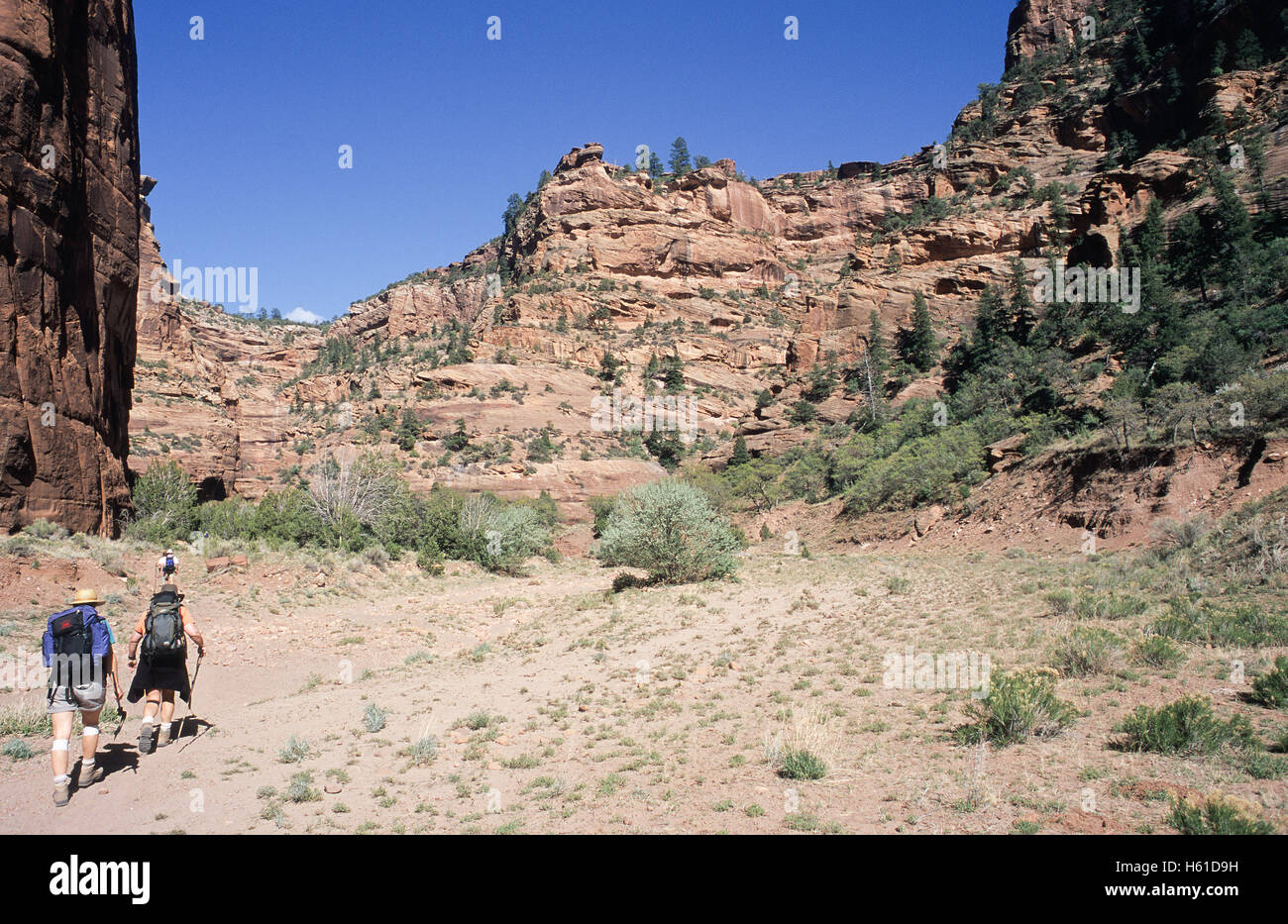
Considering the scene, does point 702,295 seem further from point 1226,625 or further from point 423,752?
point 423,752

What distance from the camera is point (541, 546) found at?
33406 mm

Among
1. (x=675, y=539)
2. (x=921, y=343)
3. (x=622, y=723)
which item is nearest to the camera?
(x=622, y=723)

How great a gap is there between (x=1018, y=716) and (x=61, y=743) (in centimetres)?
819

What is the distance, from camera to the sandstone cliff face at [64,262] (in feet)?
48.7

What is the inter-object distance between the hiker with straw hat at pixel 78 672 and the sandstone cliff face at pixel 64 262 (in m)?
12.3

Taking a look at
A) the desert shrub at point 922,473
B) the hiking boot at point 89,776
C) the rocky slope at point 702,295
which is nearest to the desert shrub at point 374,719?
the hiking boot at point 89,776

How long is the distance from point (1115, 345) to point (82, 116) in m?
41.1

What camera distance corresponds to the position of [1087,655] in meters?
7.61

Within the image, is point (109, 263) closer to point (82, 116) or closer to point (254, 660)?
point (82, 116)

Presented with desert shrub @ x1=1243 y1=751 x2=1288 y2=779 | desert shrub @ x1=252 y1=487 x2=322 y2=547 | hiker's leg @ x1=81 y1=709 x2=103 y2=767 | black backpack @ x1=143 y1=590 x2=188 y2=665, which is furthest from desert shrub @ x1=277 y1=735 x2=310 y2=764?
desert shrub @ x1=252 y1=487 x2=322 y2=547

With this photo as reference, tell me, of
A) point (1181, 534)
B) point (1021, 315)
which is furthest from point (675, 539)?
point (1021, 315)

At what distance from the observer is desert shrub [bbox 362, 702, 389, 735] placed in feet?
26.4

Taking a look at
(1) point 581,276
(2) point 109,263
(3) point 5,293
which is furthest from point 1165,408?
(1) point 581,276

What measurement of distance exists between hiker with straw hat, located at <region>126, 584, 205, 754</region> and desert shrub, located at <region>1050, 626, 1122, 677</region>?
9.56 m
